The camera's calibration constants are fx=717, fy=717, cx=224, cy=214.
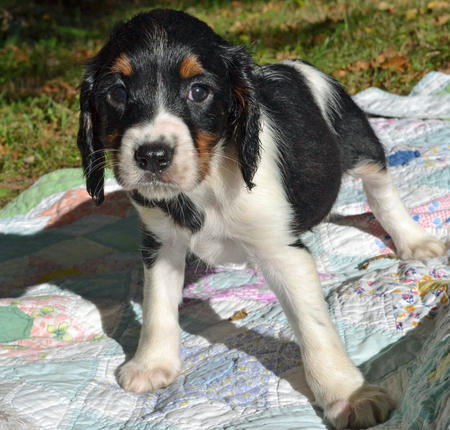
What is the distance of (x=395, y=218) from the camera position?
412cm

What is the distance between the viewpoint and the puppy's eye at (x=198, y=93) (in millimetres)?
2701

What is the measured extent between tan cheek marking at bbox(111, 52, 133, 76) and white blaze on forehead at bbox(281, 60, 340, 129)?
1319mm

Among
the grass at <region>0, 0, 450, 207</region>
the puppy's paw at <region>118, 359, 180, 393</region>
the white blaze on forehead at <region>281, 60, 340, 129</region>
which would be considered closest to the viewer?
the puppy's paw at <region>118, 359, 180, 393</region>

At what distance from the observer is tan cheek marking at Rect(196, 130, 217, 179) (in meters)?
2.67

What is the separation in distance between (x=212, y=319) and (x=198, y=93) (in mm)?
1347

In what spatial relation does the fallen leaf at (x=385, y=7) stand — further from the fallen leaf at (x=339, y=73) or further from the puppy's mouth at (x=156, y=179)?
the puppy's mouth at (x=156, y=179)

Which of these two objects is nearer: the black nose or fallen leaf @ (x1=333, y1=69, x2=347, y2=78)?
the black nose

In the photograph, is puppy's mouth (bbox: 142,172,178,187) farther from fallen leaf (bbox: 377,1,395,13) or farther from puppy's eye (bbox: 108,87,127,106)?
fallen leaf (bbox: 377,1,395,13)

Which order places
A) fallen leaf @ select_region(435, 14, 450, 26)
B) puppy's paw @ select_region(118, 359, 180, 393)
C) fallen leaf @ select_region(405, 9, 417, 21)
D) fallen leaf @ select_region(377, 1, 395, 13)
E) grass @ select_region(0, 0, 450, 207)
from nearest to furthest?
1. puppy's paw @ select_region(118, 359, 180, 393)
2. grass @ select_region(0, 0, 450, 207)
3. fallen leaf @ select_region(435, 14, 450, 26)
4. fallen leaf @ select_region(405, 9, 417, 21)
5. fallen leaf @ select_region(377, 1, 395, 13)

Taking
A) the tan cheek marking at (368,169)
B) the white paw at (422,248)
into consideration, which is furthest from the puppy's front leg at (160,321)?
the white paw at (422,248)

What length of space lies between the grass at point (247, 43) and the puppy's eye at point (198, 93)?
1.81m

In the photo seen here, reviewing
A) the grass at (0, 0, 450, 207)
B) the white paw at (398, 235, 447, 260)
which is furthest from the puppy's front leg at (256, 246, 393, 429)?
the grass at (0, 0, 450, 207)

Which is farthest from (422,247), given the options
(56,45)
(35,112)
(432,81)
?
(56,45)

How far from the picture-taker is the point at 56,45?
1065cm
